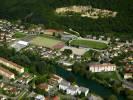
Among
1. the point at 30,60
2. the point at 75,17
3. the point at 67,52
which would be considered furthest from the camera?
the point at 75,17

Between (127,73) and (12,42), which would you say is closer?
(127,73)

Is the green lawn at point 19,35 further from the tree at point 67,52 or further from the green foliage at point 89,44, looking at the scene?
the tree at point 67,52

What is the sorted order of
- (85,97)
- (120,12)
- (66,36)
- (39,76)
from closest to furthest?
(85,97)
(39,76)
(66,36)
(120,12)

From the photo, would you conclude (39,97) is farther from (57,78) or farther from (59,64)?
(59,64)

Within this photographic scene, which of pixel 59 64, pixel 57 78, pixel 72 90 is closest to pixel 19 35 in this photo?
pixel 59 64

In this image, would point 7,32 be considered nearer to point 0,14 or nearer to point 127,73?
point 0,14

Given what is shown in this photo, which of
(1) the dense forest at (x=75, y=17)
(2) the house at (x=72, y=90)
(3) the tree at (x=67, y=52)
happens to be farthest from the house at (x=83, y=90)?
(1) the dense forest at (x=75, y=17)

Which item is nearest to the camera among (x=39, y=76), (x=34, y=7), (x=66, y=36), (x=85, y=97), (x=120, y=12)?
(x=85, y=97)

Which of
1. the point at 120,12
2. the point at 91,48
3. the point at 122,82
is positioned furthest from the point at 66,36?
the point at 122,82
